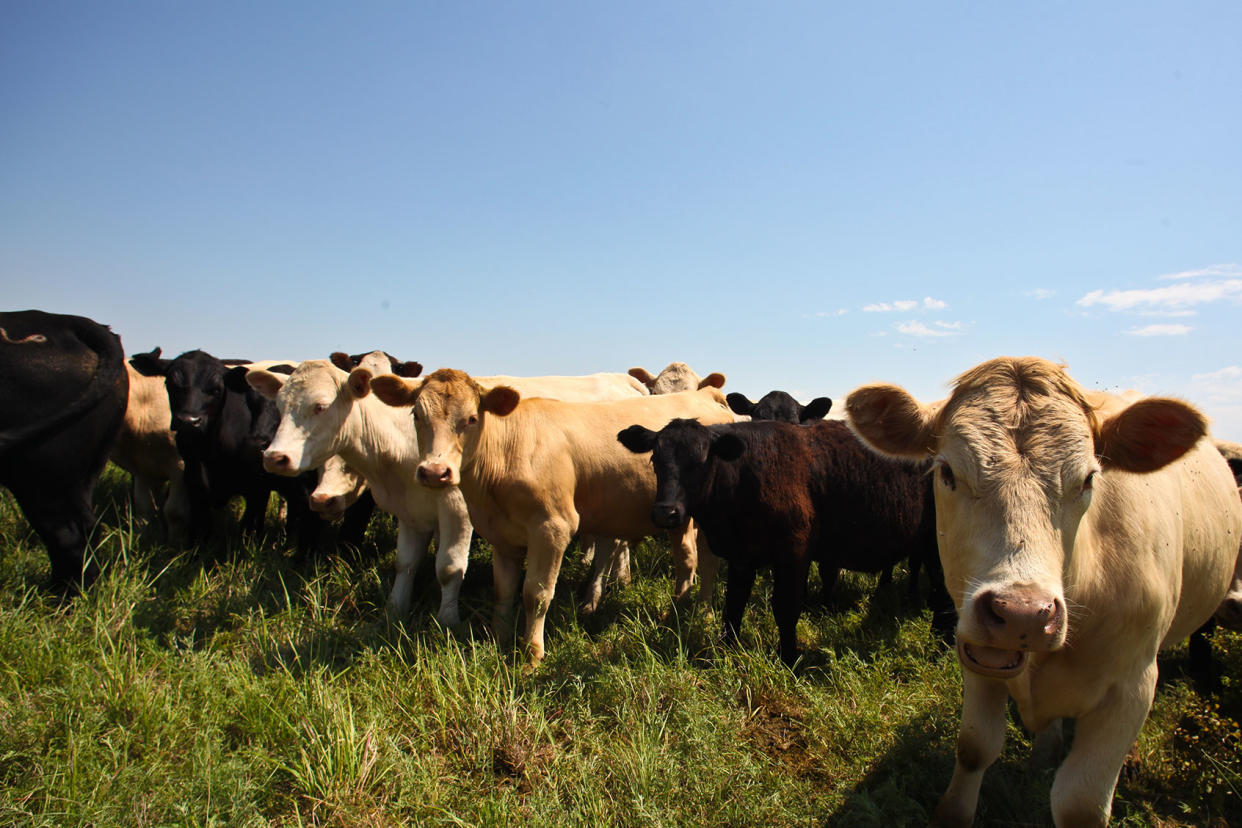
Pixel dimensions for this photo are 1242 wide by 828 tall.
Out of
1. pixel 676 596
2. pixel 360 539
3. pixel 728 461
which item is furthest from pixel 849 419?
pixel 360 539

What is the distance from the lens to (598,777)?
3.60 meters

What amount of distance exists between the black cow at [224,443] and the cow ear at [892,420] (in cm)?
563

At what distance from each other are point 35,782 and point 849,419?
4.17m

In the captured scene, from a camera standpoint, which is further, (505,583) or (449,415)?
(505,583)

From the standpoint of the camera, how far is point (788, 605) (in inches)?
197

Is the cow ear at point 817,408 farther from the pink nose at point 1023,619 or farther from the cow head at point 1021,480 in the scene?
the pink nose at point 1023,619

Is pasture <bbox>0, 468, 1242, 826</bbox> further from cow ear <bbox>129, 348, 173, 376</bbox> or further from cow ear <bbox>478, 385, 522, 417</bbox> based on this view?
cow ear <bbox>129, 348, 173, 376</bbox>

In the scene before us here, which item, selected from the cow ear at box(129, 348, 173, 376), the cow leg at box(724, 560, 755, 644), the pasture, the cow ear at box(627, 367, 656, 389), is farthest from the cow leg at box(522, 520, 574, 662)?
the cow ear at box(627, 367, 656, 389)

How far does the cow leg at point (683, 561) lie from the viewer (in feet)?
21.2

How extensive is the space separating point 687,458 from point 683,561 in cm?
177

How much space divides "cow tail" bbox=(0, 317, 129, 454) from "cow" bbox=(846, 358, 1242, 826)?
18.5 ft

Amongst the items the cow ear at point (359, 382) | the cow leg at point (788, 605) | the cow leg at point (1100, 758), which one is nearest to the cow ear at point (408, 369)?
the cow ear at point (359, 382)

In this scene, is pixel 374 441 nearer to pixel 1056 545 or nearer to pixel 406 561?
pixel 406 561

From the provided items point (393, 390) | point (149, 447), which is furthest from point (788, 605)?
point (149, 447)
